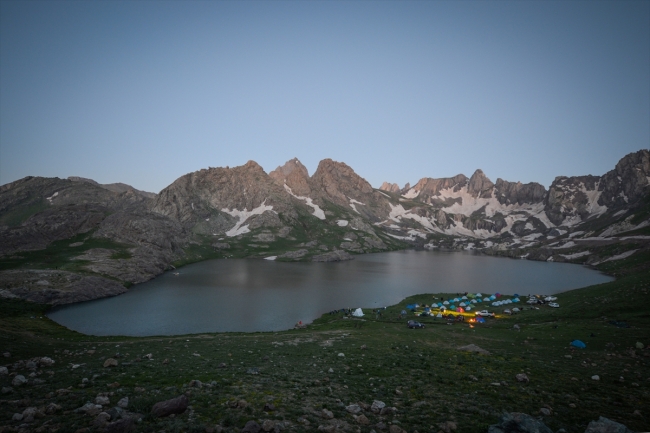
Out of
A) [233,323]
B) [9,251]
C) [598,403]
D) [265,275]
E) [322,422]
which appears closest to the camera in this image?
[322,422]

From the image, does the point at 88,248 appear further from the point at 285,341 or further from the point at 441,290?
the point at 441,290

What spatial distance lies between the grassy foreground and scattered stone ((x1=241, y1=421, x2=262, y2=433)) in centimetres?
65

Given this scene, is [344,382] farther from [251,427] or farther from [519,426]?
[519,426]

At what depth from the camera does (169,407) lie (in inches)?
552

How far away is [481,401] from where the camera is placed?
1794cm

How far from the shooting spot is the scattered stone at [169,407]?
13.7 metres

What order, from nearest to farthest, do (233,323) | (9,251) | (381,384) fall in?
(381,384)
(233,323)
(9,251)

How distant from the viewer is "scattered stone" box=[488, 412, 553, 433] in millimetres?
12789

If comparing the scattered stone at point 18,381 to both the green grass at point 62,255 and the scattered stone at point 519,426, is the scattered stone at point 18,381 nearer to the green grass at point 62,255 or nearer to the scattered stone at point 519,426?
the scattered stone at point 519,426

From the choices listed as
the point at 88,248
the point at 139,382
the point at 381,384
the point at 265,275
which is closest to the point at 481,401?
the point at 381,384

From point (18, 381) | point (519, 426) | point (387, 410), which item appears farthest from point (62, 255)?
point (519, 426)

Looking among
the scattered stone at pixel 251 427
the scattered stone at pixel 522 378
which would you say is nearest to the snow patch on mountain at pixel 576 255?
the scattered stone at pixel 522 378

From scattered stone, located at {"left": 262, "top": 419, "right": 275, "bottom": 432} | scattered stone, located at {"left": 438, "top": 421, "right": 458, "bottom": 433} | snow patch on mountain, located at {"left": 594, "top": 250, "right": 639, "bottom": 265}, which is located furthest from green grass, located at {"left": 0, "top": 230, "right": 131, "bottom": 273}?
snow patch on mountain, located at {"left": 594, "top": 250, "right": 639, "bottom": 265}

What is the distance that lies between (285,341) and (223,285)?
2843 inches
